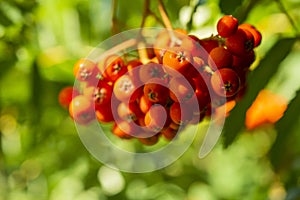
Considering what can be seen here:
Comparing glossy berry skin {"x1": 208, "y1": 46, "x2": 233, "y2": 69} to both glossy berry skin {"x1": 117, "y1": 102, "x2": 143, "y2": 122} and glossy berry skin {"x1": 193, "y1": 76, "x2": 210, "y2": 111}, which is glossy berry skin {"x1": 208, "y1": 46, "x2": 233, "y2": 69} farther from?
glossy berry skin {"x1": 117, "y1": 102, "x2": 143, "y2": 122}

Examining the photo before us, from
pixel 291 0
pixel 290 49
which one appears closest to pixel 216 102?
pixel 290 49

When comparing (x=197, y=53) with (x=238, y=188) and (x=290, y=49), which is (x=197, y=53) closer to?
(x=290, y=49)

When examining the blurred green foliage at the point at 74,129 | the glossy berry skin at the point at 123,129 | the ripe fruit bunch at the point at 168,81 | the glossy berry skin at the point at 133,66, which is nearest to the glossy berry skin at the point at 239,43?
the ripe fruit bunch at the point at 168,81

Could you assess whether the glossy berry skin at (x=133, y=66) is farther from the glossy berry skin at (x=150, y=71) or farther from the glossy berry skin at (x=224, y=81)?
the glossy berry skin at (x=224, y=81)

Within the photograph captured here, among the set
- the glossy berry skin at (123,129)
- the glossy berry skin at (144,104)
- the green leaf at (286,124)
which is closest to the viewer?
the glossy berry skin at (144,104)

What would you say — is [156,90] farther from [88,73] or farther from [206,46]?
[88,73]

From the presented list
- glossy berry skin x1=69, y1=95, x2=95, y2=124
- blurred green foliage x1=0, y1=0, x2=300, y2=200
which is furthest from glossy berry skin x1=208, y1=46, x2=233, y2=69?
blurred green foliage x1=0, y1=0, x2=300, y2=200

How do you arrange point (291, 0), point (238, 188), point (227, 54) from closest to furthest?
1. point (227, 54)
2. point (291, 0)
3. point (238, 188)
